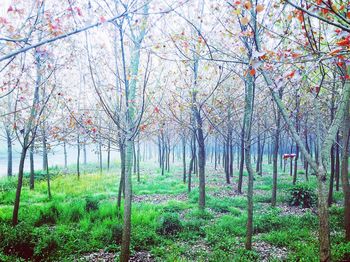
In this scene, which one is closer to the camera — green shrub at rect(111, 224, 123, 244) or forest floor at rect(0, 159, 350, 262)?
forest floor at rect(0, 159, 350, 262)

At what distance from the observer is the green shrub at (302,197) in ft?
34.1

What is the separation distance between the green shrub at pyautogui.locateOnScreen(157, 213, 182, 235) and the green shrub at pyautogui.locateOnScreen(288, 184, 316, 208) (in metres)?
5.81

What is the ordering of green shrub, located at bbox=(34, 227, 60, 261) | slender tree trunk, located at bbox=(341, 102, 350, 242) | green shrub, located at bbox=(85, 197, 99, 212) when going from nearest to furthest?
green shrub, located at bbox=(34, 227, 60, 261) < slender tree trunk, located at bbox=(341, 102, 350, 242) < green shrub, located at bbox=(85, 197, 99, 212)

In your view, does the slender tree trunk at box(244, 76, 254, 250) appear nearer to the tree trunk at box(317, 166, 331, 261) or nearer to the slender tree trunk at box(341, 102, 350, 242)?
the tree trunk at box(317, 166, 331, 261)

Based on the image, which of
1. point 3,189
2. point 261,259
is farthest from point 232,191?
point 3,189

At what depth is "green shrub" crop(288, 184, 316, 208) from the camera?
10.4 meters

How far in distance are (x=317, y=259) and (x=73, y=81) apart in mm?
13444

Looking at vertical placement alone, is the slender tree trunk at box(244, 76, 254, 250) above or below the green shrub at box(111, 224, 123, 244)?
above

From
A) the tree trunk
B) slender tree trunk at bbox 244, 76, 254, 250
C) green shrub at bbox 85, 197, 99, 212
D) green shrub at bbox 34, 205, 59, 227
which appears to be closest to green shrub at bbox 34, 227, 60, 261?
green shrub at bbox 34, 205, 59, 227

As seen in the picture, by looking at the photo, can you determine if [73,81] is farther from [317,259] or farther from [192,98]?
[317,259]

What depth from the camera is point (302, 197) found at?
10.5m

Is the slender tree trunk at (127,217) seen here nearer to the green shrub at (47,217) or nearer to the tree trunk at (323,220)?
the tree trunk at (323,220)

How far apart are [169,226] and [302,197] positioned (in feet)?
20.6

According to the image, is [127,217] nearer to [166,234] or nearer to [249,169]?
[166,234]
